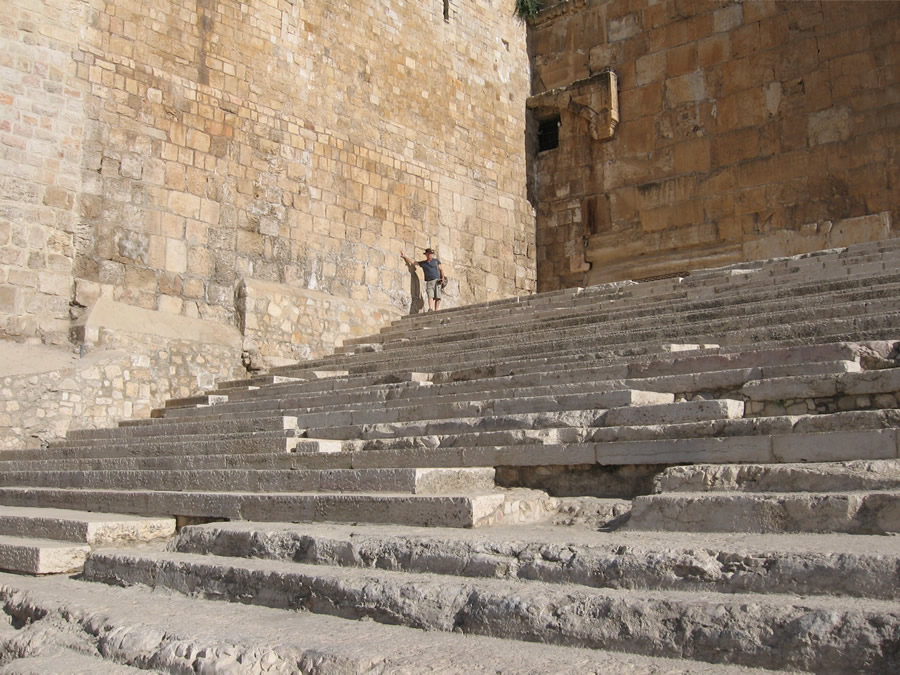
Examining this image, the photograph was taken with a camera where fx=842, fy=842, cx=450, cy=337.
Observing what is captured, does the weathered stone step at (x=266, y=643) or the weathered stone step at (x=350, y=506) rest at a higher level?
the weathered stone step at (x=350, y=506)

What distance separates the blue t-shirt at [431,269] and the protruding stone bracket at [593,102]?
418 centimetres

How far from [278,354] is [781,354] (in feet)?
25.4

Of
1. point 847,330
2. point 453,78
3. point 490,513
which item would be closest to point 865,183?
point 453,78

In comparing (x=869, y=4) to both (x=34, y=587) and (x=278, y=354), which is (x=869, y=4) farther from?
(x=34, y=587)

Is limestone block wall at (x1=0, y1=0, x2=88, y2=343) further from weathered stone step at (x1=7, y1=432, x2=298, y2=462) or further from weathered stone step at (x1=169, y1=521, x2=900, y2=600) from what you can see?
weathered stone step at (x1=169, y1=521, x2=900, y2=600)

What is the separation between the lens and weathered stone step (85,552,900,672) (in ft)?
6.82

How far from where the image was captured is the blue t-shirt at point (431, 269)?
13141 mm

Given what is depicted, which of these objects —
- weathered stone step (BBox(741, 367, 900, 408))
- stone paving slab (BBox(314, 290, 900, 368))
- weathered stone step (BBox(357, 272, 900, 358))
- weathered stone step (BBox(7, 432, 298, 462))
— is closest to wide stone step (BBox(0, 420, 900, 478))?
weathered stone step (BBox(7, 432, 298, 462))

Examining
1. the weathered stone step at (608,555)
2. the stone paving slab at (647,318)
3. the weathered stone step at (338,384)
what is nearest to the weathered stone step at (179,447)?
the weathered stone step at (338,384)

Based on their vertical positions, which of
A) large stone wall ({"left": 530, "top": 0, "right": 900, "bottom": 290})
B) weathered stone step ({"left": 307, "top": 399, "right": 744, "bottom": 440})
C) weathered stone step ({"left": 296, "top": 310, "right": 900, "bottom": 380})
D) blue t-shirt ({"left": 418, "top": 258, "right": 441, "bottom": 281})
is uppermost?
large stone wall ({"left": 530, "top": 0, "right": 900, "bottom": 290})

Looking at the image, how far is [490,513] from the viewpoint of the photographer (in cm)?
365

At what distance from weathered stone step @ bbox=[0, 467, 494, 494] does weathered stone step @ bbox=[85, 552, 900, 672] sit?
0.85 metres

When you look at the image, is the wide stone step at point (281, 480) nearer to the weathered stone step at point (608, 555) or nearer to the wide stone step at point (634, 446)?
the wide stone step at point (634, 446)

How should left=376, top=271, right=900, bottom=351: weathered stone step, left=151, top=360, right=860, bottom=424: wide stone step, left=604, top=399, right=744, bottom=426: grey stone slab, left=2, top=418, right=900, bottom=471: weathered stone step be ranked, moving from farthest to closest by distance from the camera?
left=376, top=271, right=900, bottom=351: weathered stone step, left=151, top=360, right=860, bottom=424: wide stone step, left=604, top=399, right=744, bottom=426: grey stone slab, left=2, top=418, right=900, bottom=471: weathered stone step
